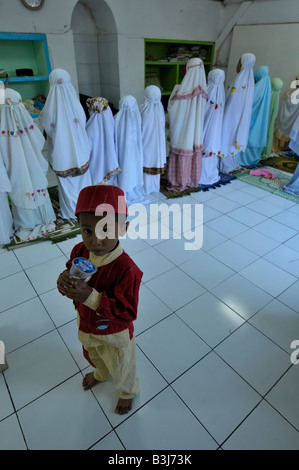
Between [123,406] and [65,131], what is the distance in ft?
7.49

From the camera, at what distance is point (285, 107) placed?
4875 millimetres

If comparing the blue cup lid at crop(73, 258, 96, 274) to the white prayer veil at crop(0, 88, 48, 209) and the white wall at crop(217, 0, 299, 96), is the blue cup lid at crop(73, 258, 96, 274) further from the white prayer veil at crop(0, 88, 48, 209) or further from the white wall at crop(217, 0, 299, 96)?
the white wall at crop(217, 0, 299, 96)

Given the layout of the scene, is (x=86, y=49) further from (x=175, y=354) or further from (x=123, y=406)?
(x=123, y=406)

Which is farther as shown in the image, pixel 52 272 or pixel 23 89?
pixel 23 89

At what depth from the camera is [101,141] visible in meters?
2.93

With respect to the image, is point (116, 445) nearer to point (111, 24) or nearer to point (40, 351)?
point (40, 351)

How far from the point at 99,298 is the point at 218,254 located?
1913mm

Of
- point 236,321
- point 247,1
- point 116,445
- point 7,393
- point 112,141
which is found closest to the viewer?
point 116,445

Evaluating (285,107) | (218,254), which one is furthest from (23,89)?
(285,107)

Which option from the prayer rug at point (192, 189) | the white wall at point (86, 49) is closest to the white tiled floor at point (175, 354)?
the prayer rug at point (192, 189)

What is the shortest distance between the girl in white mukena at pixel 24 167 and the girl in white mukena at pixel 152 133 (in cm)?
125

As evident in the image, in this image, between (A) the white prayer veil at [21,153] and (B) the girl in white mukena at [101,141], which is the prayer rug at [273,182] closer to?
(B) the girl in white mukena at [101,141]

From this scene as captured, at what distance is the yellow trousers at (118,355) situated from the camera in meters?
1.19

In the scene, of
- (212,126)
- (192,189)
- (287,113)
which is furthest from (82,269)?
(287,113)
